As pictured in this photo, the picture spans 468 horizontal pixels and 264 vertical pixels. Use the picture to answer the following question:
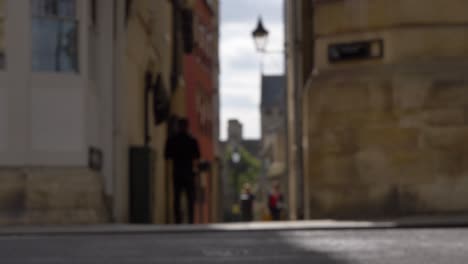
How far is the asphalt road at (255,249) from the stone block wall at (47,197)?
5.38m

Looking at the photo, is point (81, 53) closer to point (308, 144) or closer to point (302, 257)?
point (308, 144)

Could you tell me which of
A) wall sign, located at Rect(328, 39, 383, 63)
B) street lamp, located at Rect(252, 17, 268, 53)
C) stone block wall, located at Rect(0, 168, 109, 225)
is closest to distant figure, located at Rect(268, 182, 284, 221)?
street lamp, located at Rect(252, 17, 268, 53)

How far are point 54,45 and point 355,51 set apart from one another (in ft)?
13.3

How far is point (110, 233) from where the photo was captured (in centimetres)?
1392

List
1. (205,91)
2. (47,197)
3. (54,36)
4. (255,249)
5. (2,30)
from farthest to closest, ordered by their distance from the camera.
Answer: (205,91) < (54,36) < (2,30) < (47,197) < (255,249)

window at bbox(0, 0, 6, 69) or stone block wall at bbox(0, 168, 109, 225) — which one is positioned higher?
window at bbox(0, 0, 6, 69)

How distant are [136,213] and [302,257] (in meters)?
12.8

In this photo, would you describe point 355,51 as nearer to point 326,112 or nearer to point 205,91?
point 326,112

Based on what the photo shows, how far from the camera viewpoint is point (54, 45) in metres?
18.3

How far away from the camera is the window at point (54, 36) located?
1816 centimetres

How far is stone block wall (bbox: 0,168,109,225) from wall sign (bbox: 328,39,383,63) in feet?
12.5

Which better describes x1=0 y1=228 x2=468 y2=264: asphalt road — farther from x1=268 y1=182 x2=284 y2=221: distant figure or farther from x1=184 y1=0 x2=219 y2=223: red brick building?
x1=184 y1=0 x2=219 y2=223: red brick building

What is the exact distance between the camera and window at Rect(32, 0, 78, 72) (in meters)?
18.2

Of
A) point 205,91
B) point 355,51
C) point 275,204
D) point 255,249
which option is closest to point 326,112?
point 355,51
